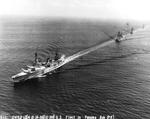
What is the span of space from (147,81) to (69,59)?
225 ft

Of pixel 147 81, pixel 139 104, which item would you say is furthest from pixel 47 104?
pixel 147 81

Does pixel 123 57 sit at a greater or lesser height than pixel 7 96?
greater

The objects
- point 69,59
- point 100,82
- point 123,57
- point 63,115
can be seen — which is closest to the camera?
point 63,115

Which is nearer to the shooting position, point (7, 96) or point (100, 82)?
point (7, 96)

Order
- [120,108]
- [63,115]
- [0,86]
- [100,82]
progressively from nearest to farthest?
[63,115] < [120,108] < [0,86] < [100,82]

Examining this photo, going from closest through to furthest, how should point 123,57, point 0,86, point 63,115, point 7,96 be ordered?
point 63,115, point 7,96, point 0,86, point 123,57

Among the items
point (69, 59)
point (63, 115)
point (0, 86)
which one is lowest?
point (63, 115)

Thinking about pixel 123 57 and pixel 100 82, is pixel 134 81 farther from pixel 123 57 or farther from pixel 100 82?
pixel 123 57

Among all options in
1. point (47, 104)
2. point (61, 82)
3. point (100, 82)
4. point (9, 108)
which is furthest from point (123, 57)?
point (9, 108)

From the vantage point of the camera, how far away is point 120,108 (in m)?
96.2

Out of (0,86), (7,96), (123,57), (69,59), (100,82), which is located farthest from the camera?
(123,57)

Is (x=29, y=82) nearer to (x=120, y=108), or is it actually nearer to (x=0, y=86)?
(x=0, y=86)

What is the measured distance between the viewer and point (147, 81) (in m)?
130

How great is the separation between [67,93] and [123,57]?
92.0 metres
